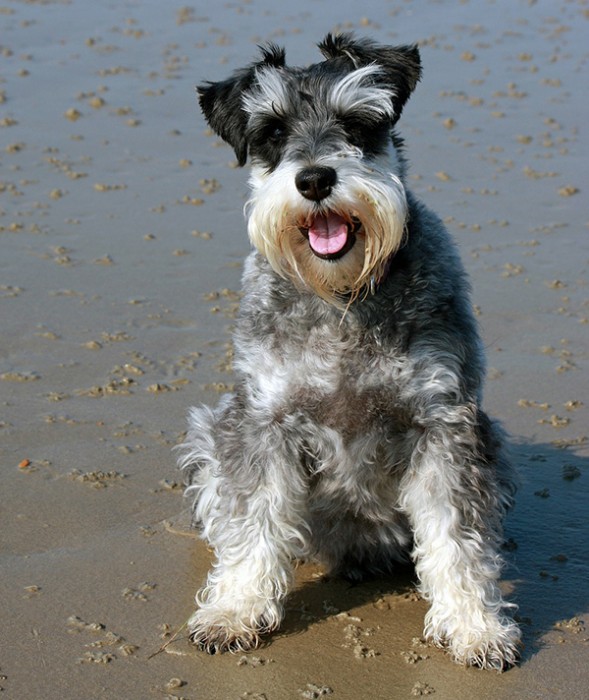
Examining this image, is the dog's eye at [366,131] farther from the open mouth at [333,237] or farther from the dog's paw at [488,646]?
the dog's paw at [488,646]

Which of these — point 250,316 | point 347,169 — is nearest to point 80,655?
point 250,316

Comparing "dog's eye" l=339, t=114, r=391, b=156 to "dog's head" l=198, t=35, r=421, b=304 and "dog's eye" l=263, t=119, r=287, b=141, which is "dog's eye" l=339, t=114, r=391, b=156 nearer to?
"dog's head" l=198, t=35, r=421, b=304

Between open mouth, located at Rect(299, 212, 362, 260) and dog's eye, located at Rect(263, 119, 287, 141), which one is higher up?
dog's eye, located at Rect(263, 119, 287, 141)

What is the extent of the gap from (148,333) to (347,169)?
142 inches

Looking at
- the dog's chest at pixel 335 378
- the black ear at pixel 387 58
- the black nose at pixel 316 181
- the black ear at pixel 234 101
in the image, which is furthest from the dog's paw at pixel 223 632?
the black ear at pixel 387 58

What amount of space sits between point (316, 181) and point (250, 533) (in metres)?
1.49

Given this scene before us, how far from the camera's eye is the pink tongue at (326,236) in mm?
4680

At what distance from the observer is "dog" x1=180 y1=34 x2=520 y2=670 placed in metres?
4.68

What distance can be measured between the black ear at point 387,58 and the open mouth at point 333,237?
0.57m

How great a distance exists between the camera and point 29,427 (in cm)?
668

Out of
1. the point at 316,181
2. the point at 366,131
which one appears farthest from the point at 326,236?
the point at 366,131

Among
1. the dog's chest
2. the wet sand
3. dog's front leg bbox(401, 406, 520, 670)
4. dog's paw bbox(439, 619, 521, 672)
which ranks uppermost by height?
the dog's chest

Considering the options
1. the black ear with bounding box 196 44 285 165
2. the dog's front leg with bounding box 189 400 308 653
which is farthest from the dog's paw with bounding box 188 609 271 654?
the black ear with bounding box 196 44 285 165

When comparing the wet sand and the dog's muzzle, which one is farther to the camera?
the wet sand
